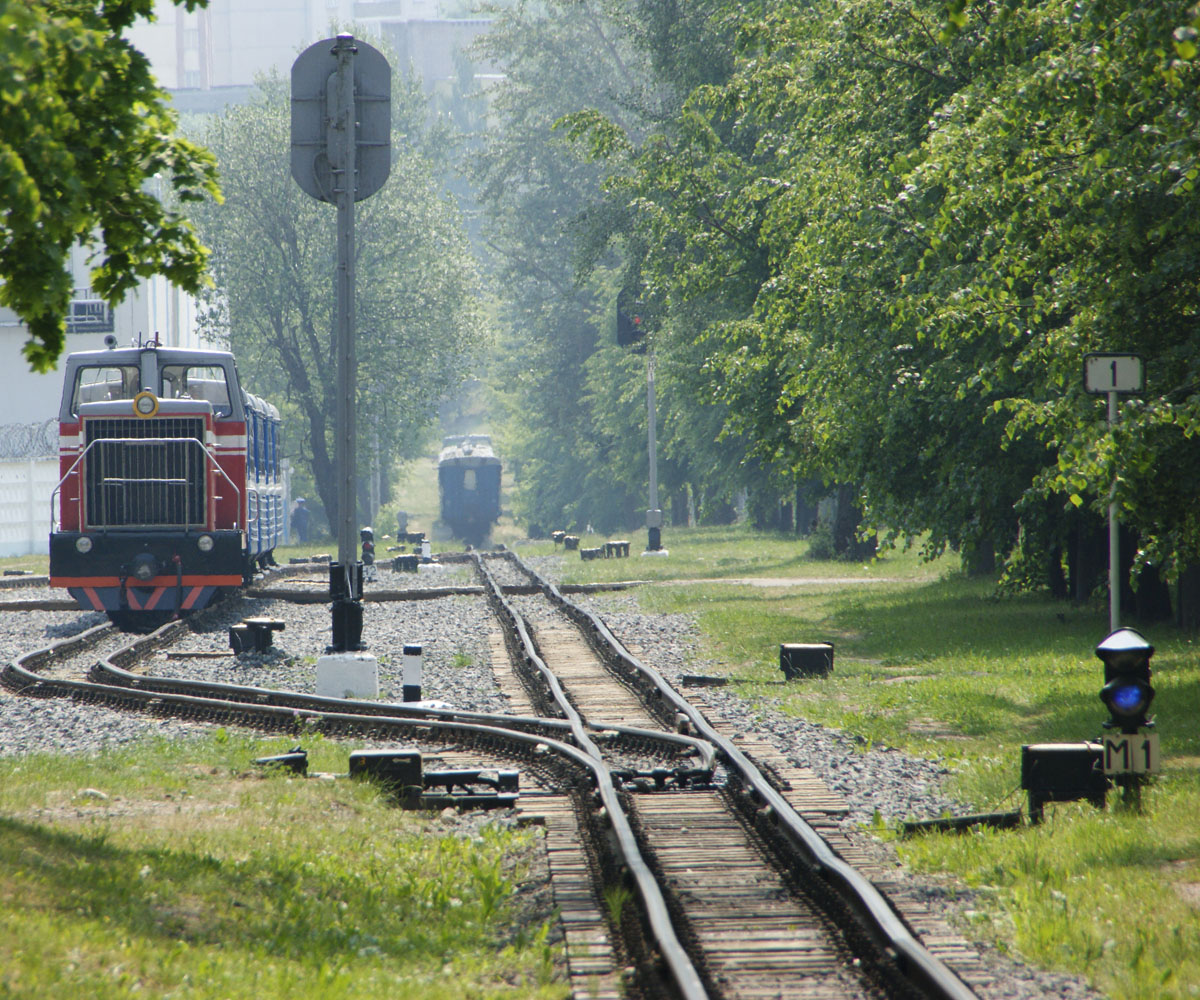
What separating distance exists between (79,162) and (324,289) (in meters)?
48.7

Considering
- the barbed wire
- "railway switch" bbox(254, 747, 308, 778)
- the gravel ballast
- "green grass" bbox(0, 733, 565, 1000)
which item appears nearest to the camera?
"green grass" bbox(0, 733, 565, 1000)

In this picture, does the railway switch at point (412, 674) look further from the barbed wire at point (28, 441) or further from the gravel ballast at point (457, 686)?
the barbed wire at point (28, 441)

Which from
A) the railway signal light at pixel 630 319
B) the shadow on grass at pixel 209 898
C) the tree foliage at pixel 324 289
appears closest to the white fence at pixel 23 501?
the tree foliage at pixel 324 289

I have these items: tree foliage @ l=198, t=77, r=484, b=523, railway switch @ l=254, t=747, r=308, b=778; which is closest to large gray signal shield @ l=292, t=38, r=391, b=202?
A: railway switch @ l=254, t=747, r=308, b=778

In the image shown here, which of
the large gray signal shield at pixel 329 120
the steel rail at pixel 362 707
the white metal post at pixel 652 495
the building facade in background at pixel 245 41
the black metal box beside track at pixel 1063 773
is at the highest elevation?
the building facade in background at pixel 245 41

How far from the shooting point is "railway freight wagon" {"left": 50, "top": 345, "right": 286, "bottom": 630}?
1884 centimetres

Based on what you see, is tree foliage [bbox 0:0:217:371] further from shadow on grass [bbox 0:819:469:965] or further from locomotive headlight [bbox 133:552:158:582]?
locomotive headlight [bbox 133:552:158:582]

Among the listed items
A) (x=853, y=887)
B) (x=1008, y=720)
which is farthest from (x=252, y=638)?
(x=853, y=887)

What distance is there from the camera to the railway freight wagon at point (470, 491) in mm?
60969

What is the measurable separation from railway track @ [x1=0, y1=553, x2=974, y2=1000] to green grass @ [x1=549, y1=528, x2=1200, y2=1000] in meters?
0.71

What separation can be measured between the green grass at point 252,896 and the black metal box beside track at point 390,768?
15 centimetres

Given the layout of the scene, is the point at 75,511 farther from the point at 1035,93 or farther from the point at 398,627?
the point at 1035,93

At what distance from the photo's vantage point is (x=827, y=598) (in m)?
23.9

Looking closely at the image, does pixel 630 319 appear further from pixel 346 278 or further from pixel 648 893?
pixel 648 893
